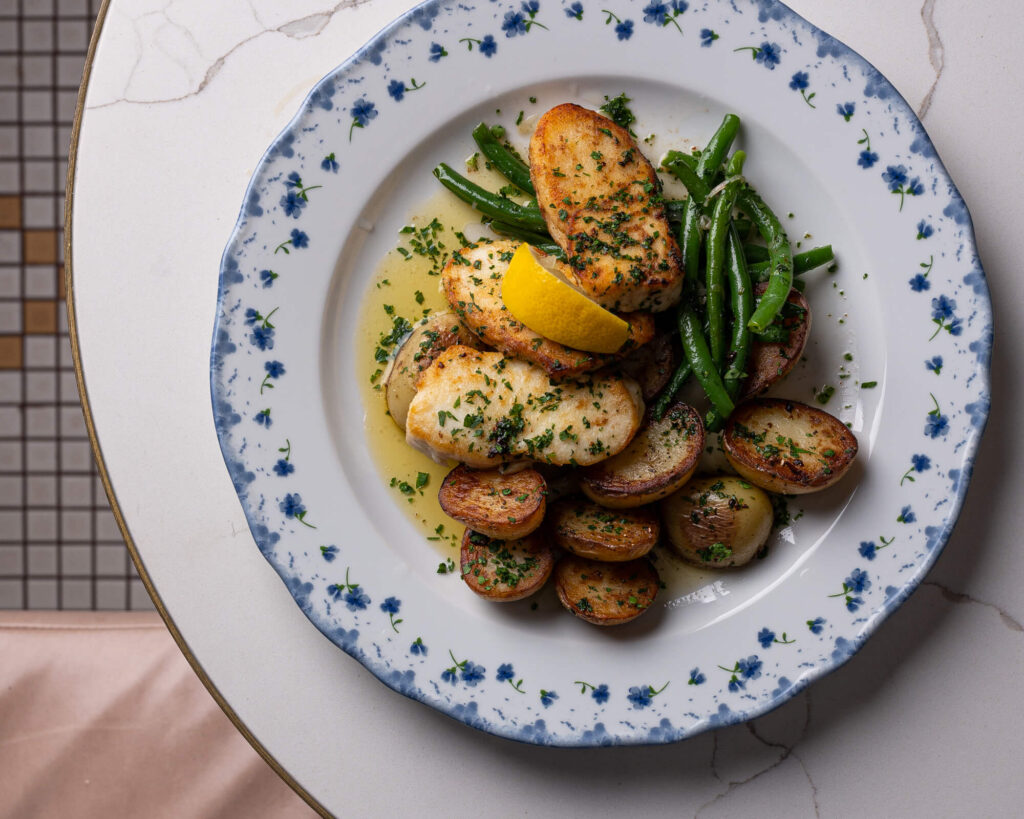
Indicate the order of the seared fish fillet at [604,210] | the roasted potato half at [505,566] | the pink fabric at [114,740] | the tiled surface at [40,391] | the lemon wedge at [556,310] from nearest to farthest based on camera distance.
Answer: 1. the lemon wedge at [556,310]
2. the seared fish fillet at [604,210]
3. the roasted potato half at [505,566]
4. the pink fabric at [114,740]
5. the tiled surface at [40,391]

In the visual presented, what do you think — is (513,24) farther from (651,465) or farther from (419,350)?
(651,465)

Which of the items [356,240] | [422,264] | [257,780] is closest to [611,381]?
[422,264]

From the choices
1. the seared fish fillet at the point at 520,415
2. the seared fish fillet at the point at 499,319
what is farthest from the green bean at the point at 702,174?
the seared fish fillet at the point at 520,415

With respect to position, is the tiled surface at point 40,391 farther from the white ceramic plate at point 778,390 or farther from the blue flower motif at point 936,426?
the blue flower motif at point 936,426

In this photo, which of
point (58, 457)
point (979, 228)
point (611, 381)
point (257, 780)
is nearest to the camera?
point (611, 381)

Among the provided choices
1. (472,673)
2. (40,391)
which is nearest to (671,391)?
(472,673)

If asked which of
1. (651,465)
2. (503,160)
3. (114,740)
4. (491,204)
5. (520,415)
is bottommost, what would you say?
(114,740)

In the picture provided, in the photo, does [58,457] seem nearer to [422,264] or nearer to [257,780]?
[257,780]
